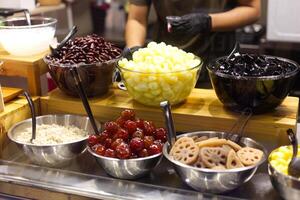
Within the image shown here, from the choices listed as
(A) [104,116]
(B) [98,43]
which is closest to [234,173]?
(A) [104,116]

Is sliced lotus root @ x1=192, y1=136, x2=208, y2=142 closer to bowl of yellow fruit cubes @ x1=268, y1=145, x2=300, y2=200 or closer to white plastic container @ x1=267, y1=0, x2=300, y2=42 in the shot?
bowl of yellow fruit cubes @ x1=268, y1=145, x2=300, y2=200

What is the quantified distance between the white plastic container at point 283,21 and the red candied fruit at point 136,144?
212 cm

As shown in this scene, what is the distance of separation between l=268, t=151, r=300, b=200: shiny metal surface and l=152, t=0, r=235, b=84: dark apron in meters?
1.25

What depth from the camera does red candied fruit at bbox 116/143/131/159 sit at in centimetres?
112

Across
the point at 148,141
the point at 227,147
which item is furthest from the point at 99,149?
the point at 227,147

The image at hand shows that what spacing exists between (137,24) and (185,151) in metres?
1.40

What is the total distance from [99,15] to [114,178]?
3.14 m

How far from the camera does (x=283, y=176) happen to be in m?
1.00

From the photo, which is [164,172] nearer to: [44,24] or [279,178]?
[279,178]

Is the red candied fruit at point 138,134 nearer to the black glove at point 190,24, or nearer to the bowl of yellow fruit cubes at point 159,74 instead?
the bowl of yellow fruit cubes at point 159,74

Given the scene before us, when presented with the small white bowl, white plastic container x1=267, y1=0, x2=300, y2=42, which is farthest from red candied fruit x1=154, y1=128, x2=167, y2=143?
white plastic container x1=267, y1=0, x2=300, y2=42

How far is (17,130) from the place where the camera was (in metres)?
1.37

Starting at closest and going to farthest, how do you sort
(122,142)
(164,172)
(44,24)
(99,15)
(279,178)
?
(279,178)
(122,142)
(164,172)
(44,24)
(99,15)

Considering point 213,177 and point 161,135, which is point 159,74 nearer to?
point 161,135
